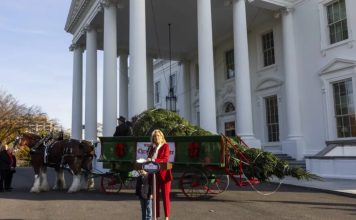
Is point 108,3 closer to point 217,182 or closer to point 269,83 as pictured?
point 269,83

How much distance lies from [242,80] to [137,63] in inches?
200

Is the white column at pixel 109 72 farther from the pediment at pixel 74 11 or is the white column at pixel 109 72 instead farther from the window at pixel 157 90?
the window at pixel 157 90

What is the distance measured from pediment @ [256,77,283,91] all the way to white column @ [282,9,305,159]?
1208mm

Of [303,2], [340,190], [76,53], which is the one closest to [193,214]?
[340,190]

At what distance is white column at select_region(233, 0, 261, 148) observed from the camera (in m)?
19.0

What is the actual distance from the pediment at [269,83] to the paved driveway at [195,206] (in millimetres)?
11235

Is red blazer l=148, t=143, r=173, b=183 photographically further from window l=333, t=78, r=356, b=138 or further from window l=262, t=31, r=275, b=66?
window l=262, t=31, r=275, b=66

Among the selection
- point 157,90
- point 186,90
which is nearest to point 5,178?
point 186,90

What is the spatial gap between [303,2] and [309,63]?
3166 millimetres

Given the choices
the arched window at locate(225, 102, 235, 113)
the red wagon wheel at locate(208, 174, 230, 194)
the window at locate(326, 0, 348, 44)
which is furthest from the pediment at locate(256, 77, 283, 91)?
A: the red wagon wheel at locate(208, 174, 230, 194)

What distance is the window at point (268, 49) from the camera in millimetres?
23109

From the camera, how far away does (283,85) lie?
71.3 feet

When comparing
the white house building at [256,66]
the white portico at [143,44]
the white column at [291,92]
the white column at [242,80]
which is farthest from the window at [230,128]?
the white column at [242,80]

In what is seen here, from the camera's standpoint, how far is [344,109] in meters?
18.3
